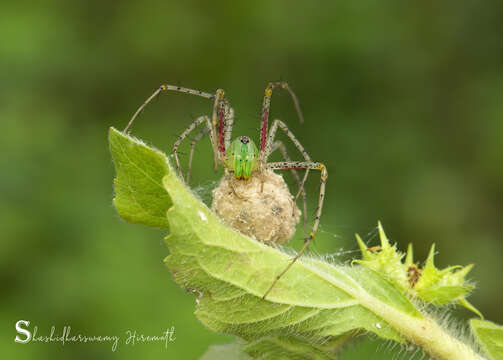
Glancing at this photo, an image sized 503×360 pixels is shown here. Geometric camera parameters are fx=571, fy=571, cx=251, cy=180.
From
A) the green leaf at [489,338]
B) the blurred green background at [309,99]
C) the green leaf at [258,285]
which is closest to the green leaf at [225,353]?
the green leaf at [258,285]

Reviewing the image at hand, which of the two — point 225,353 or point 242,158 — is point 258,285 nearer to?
point 225,353

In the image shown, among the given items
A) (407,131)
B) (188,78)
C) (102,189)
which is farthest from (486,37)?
(102,189)

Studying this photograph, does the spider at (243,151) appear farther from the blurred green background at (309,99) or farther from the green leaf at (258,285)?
the blurred green background at (309,99)

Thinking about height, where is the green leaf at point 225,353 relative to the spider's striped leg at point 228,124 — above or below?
below

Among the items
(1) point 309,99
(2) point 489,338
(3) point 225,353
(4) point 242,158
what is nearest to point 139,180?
(4) point 242,158

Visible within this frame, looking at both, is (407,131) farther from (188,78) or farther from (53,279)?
(53,279)
